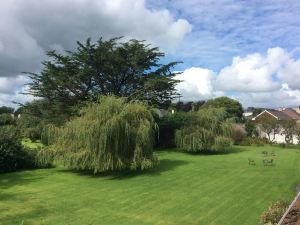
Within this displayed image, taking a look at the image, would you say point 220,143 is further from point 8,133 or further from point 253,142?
point 8,133

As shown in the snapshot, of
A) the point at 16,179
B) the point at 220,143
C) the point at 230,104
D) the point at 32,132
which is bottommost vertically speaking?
the point at 16,179

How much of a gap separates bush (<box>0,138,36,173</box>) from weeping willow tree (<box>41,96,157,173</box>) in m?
2.13

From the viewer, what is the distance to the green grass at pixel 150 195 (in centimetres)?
1259

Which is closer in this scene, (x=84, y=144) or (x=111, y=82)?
(x=84, y=144)

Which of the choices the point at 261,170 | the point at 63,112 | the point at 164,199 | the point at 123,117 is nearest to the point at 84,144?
the point at 123,117

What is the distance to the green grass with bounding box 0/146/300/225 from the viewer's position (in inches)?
496

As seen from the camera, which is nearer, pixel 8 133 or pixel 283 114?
pixel 8 133

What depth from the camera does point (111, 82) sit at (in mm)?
36719

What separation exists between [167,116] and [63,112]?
10345 millimetres

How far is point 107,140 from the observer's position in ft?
65.5

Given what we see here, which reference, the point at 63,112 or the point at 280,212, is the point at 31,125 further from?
the point at 280,212

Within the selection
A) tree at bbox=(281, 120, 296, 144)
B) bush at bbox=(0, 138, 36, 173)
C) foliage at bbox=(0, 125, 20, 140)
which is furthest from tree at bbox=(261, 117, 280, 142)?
foliage at bbox=(0, 125, 20, 140)

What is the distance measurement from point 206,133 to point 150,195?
16428mm

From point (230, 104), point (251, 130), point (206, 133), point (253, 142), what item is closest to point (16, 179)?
point (206, 133)
